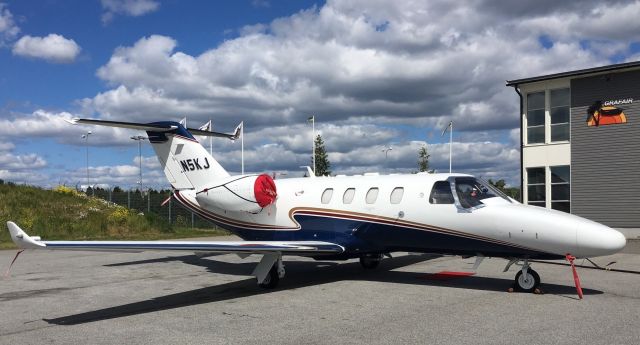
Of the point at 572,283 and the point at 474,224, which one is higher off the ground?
the point at 474,224

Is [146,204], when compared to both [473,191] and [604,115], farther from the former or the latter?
[473,191]

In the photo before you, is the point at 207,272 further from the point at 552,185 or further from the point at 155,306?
the point at 552,185

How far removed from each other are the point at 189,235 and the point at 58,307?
19610mm

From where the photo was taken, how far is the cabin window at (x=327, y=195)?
555 inches

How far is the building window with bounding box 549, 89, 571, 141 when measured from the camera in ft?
87.4

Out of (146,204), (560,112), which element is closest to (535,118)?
(560,112)

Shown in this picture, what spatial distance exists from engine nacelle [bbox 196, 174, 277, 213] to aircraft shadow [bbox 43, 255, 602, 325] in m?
1.87

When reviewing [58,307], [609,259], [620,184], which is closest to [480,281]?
[609,259]

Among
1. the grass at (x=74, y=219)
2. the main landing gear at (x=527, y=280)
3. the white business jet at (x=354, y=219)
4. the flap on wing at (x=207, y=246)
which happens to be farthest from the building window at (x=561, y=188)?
the grass at (x=74, y=219)

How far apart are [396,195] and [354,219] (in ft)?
3.80

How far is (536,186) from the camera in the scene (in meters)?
27.4

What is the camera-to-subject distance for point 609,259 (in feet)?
57.1

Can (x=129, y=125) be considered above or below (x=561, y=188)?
above

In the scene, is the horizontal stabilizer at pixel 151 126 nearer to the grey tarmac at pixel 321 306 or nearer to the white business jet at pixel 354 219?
the white business jet at pixel 354 219
